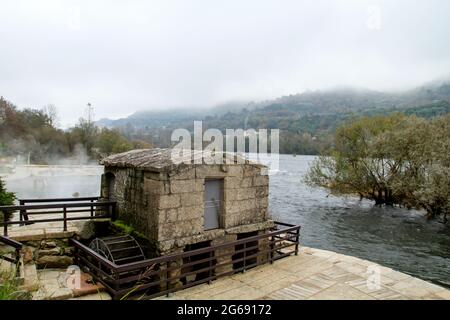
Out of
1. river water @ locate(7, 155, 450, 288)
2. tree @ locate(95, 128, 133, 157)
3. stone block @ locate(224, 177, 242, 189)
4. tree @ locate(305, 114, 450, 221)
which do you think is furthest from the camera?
tree @ locate(95, 128, 133, 157)

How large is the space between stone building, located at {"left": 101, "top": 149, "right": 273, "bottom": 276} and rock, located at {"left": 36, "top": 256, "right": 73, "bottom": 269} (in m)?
1.76

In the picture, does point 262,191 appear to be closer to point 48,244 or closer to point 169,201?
point 169,201

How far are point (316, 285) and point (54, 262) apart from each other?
21.8 feet

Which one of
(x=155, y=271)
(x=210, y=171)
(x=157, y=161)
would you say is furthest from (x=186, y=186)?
(x=155, y=271)

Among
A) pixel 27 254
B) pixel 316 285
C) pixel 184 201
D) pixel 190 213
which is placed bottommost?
pixel 316 285

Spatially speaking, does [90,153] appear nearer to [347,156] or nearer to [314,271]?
[347,156]

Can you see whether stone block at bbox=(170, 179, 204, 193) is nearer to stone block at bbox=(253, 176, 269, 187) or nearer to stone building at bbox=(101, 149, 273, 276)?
stone building at bbox=(101, 149, 273, 276)

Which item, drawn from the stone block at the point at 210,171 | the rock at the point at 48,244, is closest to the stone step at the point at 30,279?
the rock at the point at 48,244

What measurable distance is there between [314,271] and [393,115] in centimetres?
2676

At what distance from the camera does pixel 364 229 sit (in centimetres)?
2094

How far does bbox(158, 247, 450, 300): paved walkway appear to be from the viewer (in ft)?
24.0

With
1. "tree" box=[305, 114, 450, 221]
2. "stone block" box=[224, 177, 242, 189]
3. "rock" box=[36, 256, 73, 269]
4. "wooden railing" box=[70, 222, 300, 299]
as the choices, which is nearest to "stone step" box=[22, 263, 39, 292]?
"rock" box=[36, 256, 73, 269]
